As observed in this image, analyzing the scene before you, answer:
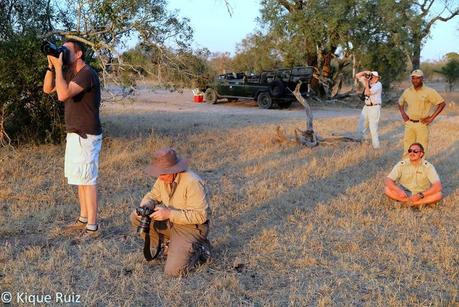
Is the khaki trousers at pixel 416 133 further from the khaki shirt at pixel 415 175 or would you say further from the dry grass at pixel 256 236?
the khaki shirt at pixel 415 175

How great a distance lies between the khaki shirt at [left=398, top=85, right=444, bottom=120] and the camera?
25.7ft

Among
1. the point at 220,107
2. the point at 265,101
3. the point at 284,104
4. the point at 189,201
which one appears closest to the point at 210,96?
the point at 220,107

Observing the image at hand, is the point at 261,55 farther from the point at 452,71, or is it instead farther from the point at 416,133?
the point at 416,133

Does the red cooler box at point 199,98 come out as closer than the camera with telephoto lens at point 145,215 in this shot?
No

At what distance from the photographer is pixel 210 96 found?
23766 millimetres

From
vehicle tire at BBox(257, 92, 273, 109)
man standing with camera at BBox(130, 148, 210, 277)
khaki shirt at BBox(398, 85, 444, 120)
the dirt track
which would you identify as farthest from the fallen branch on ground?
vehicle tire at BBox(257, 92, 273, 109)

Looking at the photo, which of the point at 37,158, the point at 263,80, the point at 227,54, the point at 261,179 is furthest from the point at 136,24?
the point at 227,54

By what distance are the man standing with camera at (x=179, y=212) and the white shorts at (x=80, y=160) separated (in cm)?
85

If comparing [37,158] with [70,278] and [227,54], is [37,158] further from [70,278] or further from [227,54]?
[227,54]

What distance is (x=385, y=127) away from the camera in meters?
15.5

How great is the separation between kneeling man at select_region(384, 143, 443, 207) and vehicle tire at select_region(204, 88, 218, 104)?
55.0 feet

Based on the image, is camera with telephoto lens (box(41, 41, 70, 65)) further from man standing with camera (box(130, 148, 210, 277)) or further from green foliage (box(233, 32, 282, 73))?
green foliage (box(233, 32, 282, 73))

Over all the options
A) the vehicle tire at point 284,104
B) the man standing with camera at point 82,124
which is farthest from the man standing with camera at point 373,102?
the vehicle tire at point 284,104

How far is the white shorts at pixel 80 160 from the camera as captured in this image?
5227 mm
